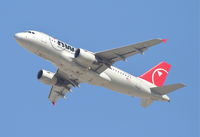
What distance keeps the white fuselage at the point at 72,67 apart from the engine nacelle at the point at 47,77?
9.48ft

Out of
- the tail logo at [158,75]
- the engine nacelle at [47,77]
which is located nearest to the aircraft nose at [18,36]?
the engine nacelle at [47,77]

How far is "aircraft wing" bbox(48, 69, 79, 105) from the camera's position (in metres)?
55.7

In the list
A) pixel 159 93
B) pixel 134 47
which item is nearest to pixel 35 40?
pixel 134 47

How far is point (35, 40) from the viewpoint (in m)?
49.4

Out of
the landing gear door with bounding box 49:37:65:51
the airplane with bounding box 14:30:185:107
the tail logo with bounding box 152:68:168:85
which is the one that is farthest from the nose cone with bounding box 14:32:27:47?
the tail logo with bounding box 152:68:168:85

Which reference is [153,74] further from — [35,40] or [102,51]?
[35,40]

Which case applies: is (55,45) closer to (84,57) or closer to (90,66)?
(84,57)

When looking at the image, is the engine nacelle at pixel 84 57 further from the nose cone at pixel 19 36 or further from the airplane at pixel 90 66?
the nose cone at pixel 19 36

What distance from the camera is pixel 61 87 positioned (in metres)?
57.1

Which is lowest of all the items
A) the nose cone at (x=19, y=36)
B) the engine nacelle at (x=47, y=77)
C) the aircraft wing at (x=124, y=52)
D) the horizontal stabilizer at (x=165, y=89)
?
the engine nacelle at (x=47, y=77)

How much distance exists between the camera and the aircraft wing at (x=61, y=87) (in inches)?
2191

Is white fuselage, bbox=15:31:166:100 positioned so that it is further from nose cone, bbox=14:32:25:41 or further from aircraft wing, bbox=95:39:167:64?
aircraft wing, bbox=95:39:167:64

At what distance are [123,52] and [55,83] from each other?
32.8 feet

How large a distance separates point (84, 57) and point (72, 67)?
1781mm
